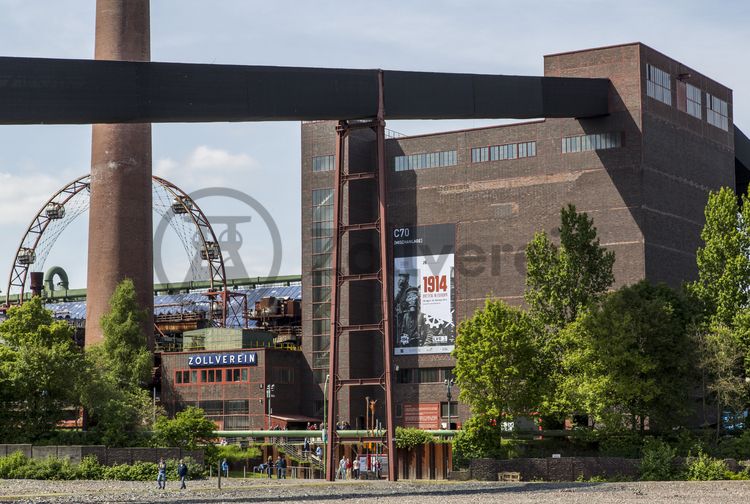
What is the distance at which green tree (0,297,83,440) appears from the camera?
74.0 m

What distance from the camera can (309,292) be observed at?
110 metres

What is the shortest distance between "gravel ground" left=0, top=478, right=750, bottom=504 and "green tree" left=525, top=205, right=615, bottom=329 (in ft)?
47.9

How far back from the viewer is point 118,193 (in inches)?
3703

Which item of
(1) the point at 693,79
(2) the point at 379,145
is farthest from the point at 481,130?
(2) the point at 379,145

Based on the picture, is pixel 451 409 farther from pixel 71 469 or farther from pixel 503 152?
pixel 71 469

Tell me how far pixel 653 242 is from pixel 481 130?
1778 cm

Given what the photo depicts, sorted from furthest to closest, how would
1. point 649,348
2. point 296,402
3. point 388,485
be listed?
point 296,402
point 649,348
point 388,485

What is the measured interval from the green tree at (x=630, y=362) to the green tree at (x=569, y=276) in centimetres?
338

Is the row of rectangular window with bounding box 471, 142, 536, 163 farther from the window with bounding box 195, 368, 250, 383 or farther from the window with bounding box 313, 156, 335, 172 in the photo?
the window with bounding box 195, 368, 250, 383

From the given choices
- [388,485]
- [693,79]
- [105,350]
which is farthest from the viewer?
[693,79]

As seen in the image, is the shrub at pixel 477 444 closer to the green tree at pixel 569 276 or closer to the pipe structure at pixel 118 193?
the green tree at pixel 569 276

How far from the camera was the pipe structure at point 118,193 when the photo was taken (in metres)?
93.2

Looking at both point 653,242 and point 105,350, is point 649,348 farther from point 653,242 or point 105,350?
point 105,350

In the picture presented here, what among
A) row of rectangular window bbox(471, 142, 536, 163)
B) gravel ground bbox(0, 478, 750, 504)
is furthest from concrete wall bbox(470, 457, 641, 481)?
row of rectangular window bbox(471, 142, 536, 163)
